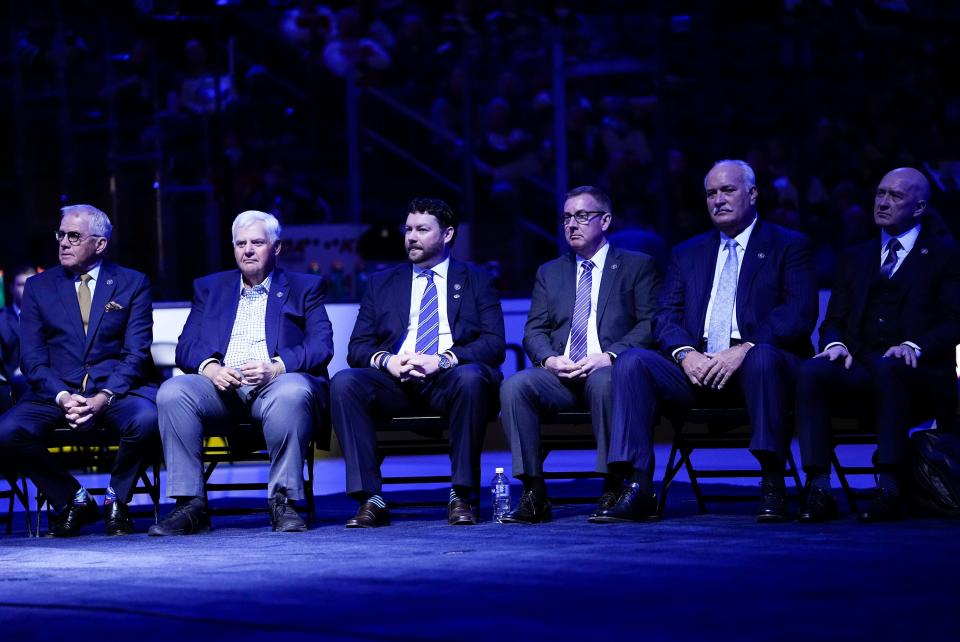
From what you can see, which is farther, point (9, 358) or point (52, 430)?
point (9, 358)

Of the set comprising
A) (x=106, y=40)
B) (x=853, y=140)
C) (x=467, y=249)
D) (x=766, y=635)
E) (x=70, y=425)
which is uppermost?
(x=106, y=40)

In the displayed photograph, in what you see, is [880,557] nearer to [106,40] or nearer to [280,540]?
[280,540]

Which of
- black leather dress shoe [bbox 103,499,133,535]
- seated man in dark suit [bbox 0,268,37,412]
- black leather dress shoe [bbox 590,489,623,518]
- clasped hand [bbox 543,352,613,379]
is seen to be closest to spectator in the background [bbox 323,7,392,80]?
seated man in dark suit [bbox 0,268,37,412]

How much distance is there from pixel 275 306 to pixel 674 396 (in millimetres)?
1611

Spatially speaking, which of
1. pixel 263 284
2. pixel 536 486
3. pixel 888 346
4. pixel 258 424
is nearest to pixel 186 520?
pixel 258 424

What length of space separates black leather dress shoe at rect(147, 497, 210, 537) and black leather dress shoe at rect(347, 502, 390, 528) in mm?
544

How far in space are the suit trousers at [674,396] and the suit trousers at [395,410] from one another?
0.51 m

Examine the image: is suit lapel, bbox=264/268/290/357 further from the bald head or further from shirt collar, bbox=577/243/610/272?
the bald head

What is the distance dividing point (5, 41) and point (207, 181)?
1.97m

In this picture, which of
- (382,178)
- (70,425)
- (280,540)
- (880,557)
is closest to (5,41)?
(382,178)

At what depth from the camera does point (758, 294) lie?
5.68 m

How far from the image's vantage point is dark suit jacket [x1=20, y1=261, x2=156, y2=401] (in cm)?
588

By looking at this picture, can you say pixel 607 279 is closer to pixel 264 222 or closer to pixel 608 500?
pixel 608 500

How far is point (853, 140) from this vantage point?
10656 mm
